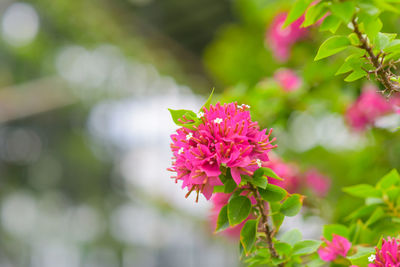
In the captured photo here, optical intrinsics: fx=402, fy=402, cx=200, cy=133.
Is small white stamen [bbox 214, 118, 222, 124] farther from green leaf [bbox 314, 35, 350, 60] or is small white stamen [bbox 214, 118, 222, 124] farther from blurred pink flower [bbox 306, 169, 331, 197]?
blurred pink flower [bbox 306, 169, 331, 197]

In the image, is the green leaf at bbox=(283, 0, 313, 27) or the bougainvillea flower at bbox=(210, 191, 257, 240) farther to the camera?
the bougainvillea flower at bbox=(210, 191, 257, 240)

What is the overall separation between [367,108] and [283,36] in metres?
0.25

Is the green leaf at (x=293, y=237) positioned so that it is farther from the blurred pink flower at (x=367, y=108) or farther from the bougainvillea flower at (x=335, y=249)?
the blurred pink flower at (x=367, y=108)

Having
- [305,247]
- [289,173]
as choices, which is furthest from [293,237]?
[289,173]

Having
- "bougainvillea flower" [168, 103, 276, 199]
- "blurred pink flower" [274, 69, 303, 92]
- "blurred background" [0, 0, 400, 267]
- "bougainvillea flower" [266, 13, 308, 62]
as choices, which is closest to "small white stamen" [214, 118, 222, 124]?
"bougainvillea flower" [168, 103, 276, 199]

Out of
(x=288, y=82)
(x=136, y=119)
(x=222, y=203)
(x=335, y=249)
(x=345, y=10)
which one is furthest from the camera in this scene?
(x=136, y=119)

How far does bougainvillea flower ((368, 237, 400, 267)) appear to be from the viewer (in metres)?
0.31

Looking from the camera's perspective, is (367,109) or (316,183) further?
(316,183)

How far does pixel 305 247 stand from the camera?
0.39 m

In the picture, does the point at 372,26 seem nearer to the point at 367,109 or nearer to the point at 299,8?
the point at 299,8

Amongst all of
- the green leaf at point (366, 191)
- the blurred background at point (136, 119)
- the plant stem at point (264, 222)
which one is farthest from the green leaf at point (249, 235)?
the blurred background at point (136, 119)

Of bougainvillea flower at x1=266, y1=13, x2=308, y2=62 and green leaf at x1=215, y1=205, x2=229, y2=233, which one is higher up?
bougainvillea flower at x1=266, y1=13, x2=308, y2=62

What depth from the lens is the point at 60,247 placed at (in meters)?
5.66

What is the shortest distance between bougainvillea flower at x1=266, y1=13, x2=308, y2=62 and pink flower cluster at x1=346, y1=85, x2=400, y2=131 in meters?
0.19
